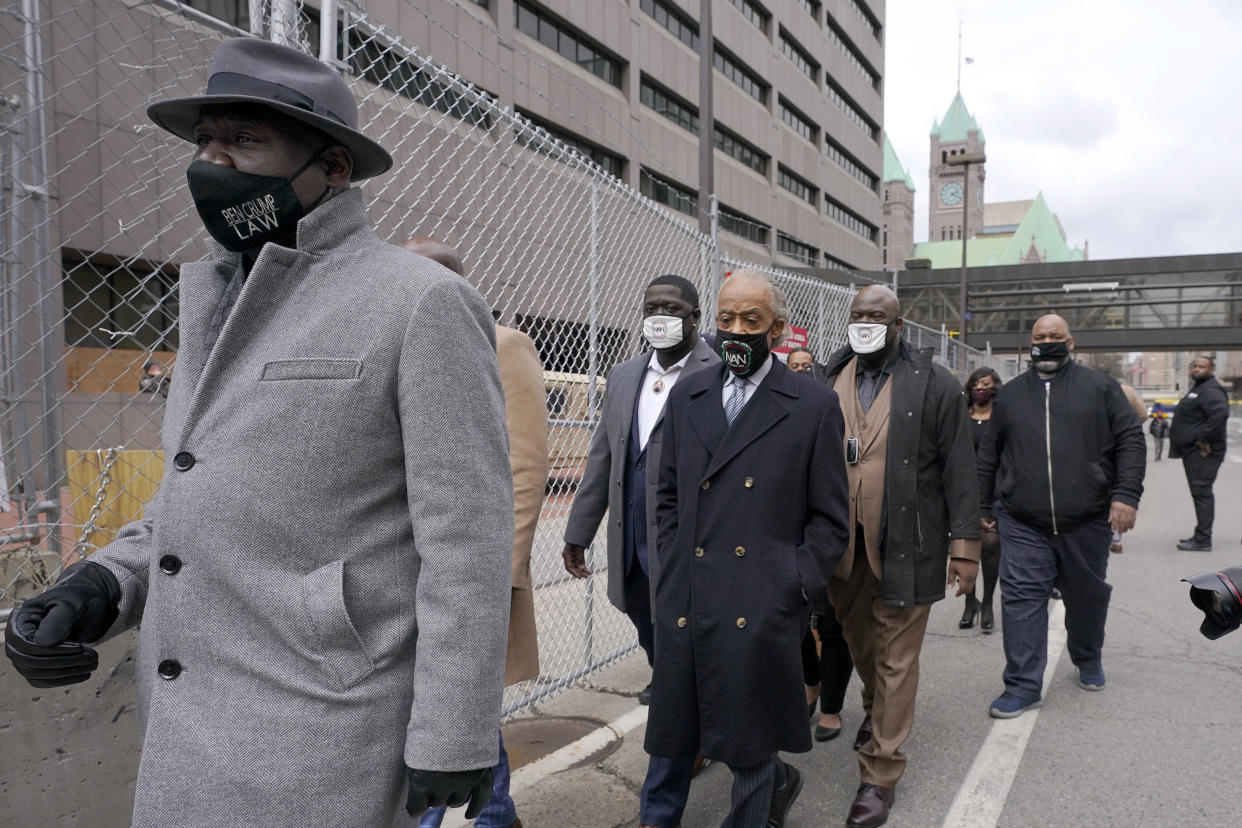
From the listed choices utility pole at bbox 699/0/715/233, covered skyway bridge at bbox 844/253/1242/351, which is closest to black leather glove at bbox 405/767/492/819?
utility pole at bbox 699/0/715/233

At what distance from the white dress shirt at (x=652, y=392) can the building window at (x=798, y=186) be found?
3608cm

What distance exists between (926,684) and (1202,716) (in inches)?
53.5

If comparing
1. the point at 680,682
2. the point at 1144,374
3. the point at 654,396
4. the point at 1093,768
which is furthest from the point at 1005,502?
the point at 1144,374

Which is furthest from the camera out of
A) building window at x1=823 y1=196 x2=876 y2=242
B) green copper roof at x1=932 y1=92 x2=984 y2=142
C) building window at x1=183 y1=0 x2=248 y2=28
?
green copper roof at x1=932 y1=92 x2=984 y2=142

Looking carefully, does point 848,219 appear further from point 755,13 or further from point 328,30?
point 328,30

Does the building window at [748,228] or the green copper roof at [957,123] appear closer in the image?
the building window at [748,228]

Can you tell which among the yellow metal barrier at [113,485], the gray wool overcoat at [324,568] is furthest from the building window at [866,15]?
the gray wool overcoat at [324,568]

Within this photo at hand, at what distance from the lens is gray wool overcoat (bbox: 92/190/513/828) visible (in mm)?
1466

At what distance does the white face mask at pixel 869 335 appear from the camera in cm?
385

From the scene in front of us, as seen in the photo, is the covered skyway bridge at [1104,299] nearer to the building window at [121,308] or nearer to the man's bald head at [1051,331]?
the man's bald head at [1051,331]

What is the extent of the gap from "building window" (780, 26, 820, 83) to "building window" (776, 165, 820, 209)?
486cm

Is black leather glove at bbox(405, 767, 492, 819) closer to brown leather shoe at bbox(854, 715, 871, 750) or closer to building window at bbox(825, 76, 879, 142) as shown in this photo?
brown leather shoe at bbox(854, 715, 871, 750)

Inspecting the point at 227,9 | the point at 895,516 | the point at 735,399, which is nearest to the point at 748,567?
the point at 735,399

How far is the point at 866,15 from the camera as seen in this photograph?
50094mm
